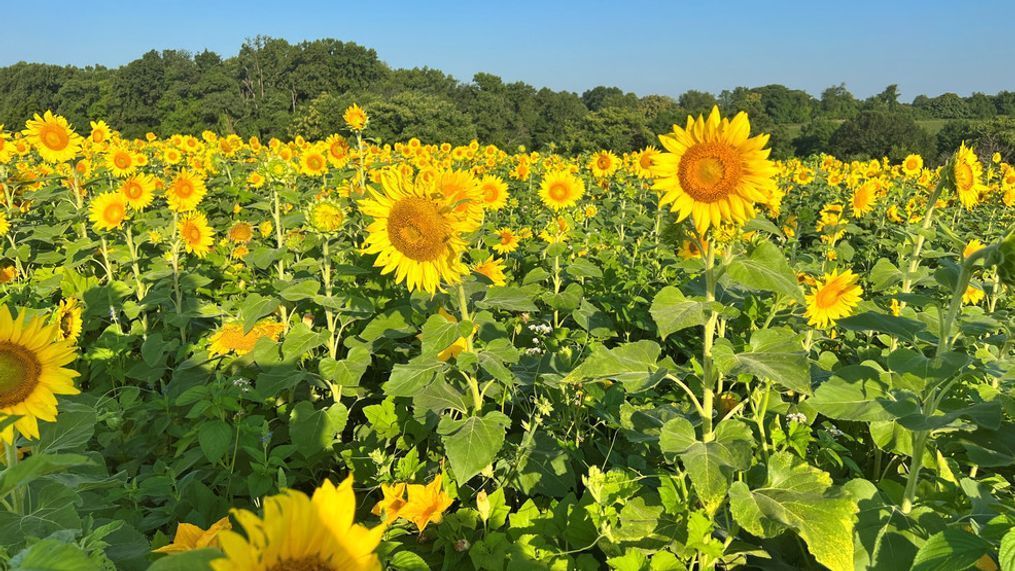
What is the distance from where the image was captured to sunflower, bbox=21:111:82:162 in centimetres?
542

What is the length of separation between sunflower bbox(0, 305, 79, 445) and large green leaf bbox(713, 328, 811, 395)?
6.73 feet

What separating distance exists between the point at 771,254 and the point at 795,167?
42.2ft

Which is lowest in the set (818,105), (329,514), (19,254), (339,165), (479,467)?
(479,467)

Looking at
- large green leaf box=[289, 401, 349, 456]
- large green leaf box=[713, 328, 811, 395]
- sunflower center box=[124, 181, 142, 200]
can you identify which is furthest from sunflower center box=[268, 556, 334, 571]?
sunflower center box=[124, 181, 142, 200]

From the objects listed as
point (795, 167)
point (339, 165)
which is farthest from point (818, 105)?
point (339, 165)

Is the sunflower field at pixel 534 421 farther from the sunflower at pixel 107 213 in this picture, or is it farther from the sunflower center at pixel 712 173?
the sunflower at pixel 107 213

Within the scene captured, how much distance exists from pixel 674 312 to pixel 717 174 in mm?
572

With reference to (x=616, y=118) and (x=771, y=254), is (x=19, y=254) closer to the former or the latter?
(x=771, y=254)

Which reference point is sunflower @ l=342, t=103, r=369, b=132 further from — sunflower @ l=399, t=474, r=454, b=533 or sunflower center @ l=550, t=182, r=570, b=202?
sunflower @ l=399, t=474, r=454, b=533

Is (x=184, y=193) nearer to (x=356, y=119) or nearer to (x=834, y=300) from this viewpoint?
(x=356, y=119)

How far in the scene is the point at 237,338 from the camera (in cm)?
327

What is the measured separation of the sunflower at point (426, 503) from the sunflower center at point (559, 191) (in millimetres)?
4224

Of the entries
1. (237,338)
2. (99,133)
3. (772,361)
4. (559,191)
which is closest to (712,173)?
(772,361)

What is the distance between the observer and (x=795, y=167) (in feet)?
42.2
